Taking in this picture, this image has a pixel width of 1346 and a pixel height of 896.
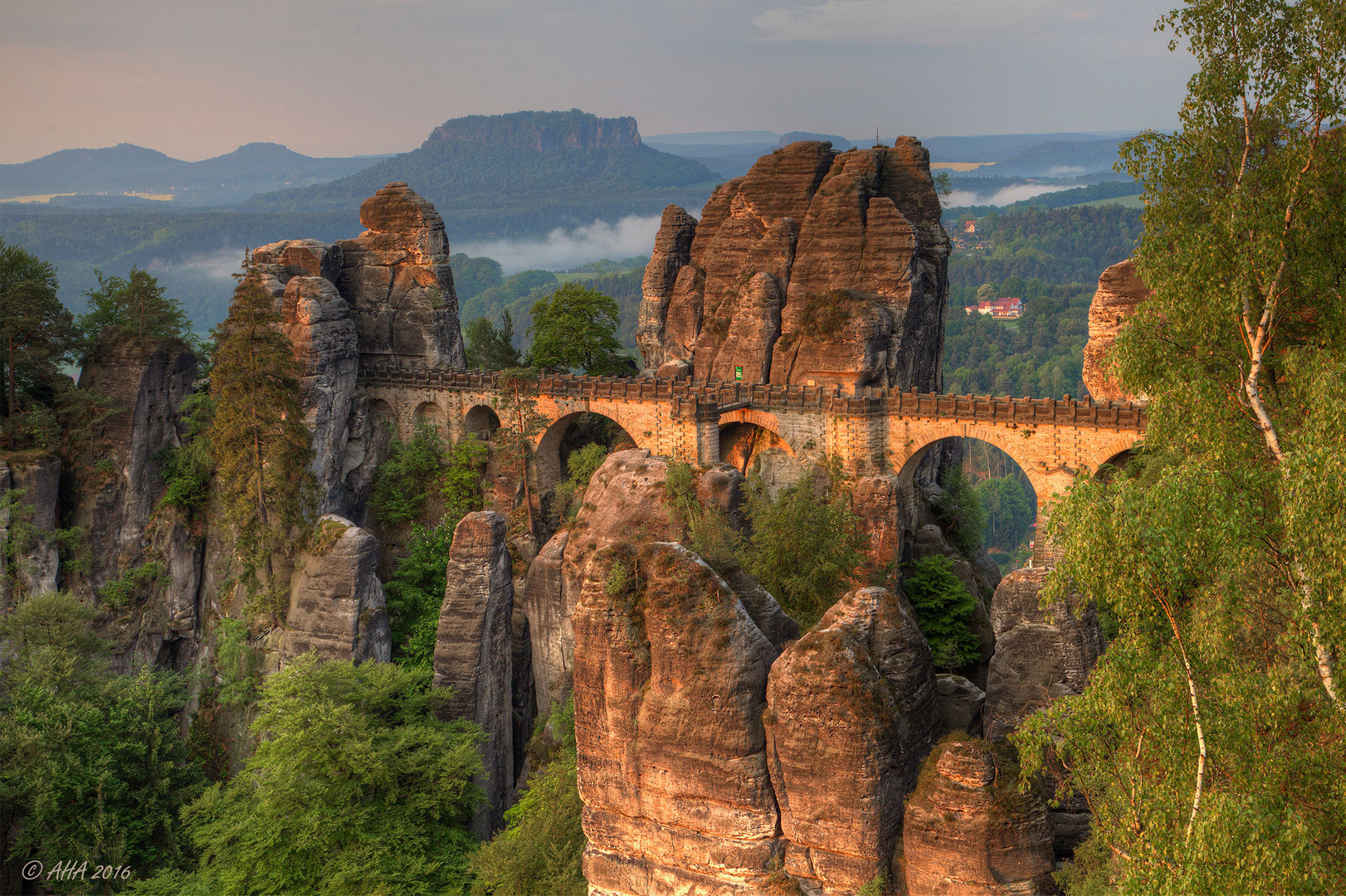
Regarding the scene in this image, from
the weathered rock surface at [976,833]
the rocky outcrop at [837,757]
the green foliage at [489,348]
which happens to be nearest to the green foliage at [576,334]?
the green foliage at [489,348]

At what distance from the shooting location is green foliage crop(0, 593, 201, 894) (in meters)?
26.3

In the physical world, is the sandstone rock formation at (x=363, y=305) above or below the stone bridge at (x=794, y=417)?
above

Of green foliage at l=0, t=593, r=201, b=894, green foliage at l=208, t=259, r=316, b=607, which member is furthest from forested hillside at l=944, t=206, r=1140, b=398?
green foliage at l=0, t=593, r=201, b=894

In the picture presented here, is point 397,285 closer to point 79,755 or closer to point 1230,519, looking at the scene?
point 79,755

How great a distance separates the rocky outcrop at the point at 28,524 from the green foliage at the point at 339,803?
37.7 feet

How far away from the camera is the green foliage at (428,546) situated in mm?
35625

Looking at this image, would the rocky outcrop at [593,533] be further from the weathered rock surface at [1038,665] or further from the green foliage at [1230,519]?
the green foliage at [1230,519]

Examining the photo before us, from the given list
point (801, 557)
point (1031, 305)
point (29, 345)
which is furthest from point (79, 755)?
point (1031, 305)

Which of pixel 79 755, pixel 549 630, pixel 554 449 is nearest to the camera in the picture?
pixel 79 755

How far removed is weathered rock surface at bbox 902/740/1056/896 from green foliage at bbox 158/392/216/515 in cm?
2864

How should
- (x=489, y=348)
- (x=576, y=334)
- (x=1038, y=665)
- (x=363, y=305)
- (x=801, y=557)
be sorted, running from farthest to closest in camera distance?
(x=489, y=348) → (x=576, y=334) → (x=363, y=305) → (x=801, y=557) → (x=1038, y=665)

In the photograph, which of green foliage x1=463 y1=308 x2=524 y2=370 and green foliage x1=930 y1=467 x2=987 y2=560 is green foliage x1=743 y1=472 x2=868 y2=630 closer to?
green foliage x1=930 y1=467 x2=987 y2=560

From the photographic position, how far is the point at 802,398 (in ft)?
130

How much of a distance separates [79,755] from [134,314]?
16704 millimetres
